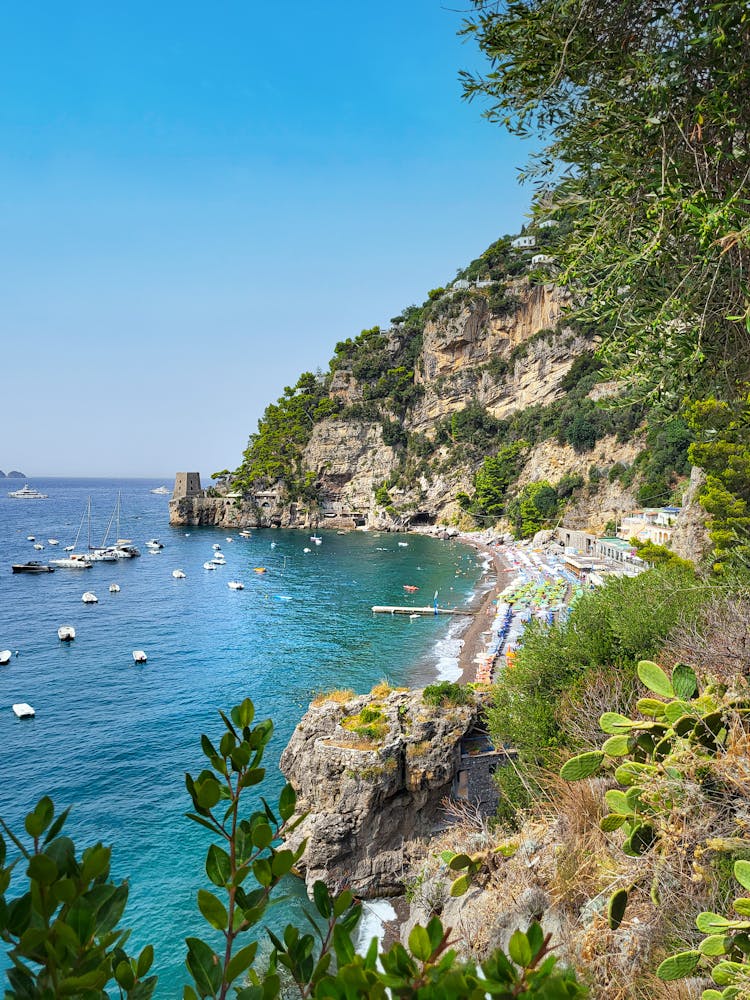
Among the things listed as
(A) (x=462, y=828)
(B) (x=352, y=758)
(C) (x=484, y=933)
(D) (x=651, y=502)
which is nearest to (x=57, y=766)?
(B) (x=352, y=758)

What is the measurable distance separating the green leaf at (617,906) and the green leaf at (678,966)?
813 mm

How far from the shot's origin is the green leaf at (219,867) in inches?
54.5

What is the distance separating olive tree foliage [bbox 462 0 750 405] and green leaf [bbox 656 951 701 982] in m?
4.05

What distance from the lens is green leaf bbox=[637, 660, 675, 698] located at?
4648mm

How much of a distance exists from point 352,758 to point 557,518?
42.6 metres

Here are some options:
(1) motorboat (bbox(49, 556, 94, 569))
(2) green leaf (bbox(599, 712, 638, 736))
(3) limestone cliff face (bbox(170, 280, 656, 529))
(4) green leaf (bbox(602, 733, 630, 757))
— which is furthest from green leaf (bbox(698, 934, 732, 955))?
(3) limestone cliff face (bbox(170, 280, 656, 529))

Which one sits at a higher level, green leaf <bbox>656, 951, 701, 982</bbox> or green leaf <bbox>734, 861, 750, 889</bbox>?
green leaf <bbox>734, 861, 750, 889</bbox>

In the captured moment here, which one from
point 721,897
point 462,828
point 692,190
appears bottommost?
point 462,828

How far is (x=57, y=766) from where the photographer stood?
15992 mm

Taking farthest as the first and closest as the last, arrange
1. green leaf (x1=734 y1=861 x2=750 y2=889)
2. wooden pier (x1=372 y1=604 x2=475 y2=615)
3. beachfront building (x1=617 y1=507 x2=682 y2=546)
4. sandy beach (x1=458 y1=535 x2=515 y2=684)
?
wooden pier (x1=372 y1=604 x2=475 y2=615), beachfront building (x1=617 y1=507 x2=682 y2=546), sandy beach (x1=458 y1=535 x2=515 y2=684), green leaf (x1=734 y1=861 x2=750 y2=889)

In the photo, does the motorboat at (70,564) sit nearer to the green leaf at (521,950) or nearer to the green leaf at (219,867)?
the green leaf at (219,867)

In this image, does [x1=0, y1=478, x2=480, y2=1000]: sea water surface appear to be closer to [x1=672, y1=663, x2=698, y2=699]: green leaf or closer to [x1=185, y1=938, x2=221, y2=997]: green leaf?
[x1=672, y1=663, x2=698, y2=699]: green leaf

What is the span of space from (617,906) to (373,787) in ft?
24.0

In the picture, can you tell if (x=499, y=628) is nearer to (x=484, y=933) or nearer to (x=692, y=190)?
(x=484, y=933)
